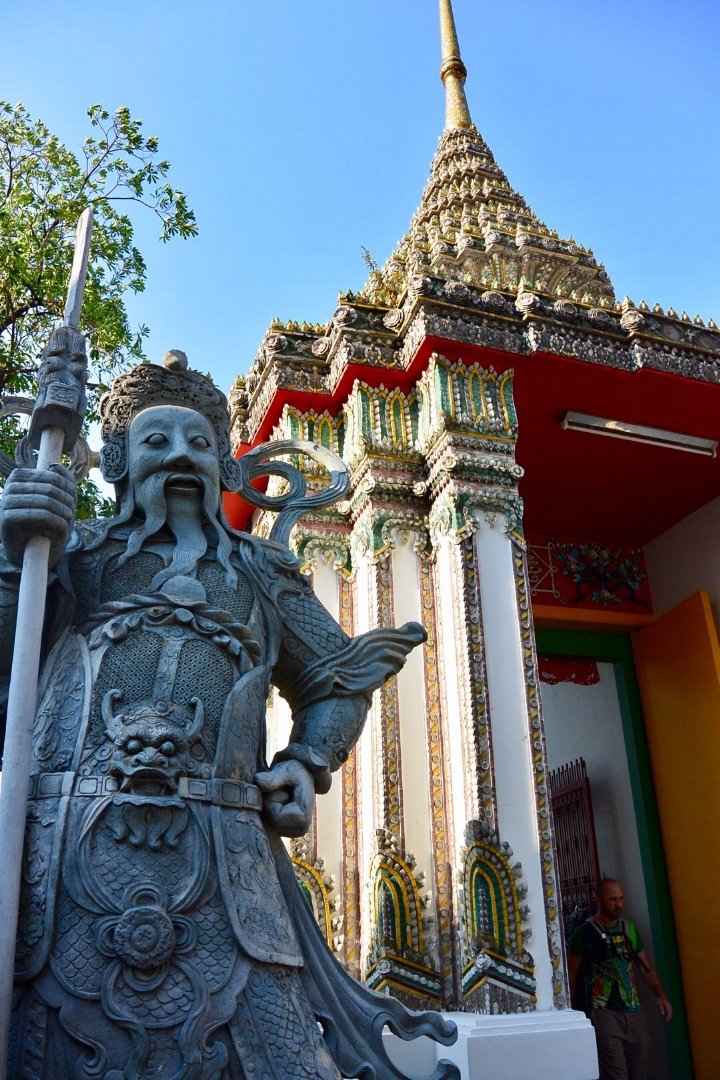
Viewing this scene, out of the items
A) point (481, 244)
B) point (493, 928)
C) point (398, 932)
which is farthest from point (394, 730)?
point (481, 244)

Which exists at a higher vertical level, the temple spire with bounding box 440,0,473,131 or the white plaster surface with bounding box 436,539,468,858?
the temple spire with bounding box 440,0,473,131

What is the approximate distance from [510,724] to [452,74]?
955 centimetres

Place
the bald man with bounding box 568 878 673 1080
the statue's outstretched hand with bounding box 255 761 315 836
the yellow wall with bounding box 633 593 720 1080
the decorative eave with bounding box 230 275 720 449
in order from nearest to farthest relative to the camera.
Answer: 1. the statue's outstretched hand with bounding box 255 761 315 836
2. the bald man with bounding box 568 878 673 1080
3. the decorative eave with bounding box 230 275 720 449
4. the yellow wall with bounding box 633 593 720 1080

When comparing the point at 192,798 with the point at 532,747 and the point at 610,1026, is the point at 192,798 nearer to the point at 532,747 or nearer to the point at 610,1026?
the point at 532,747

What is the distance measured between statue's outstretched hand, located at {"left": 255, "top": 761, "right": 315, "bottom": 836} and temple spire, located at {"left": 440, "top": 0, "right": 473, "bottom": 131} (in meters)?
10.1

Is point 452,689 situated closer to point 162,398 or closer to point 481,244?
point 162,398

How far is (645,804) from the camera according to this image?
26.8 feet

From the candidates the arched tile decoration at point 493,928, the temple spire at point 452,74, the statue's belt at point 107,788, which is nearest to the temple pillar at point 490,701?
the arched tile decoration at point 493,928

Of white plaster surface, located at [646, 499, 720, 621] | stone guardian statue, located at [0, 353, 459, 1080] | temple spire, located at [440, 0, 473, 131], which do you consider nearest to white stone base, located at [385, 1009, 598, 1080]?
stone guardian statue, located at [0, 353, 459, 1080]

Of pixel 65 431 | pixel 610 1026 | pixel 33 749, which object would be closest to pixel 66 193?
pixel 65 431

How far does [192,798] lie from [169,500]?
92 centimetres

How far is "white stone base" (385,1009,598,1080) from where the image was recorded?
14.3 feet

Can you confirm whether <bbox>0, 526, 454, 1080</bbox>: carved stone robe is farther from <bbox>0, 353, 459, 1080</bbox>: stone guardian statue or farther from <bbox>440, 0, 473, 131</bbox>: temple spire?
<bbox>440, 0, 473, 131</bbox>: temple spire

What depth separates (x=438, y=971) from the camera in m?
4.90
